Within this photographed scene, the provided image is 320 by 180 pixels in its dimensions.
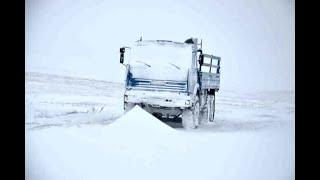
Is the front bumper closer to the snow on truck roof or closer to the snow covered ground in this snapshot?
the snow covered ground

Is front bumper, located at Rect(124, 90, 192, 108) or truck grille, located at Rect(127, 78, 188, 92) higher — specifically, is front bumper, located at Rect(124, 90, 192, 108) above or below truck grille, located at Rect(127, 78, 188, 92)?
below

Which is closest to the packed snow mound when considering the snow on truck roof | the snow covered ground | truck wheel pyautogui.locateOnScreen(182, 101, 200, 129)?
the snow covered ground

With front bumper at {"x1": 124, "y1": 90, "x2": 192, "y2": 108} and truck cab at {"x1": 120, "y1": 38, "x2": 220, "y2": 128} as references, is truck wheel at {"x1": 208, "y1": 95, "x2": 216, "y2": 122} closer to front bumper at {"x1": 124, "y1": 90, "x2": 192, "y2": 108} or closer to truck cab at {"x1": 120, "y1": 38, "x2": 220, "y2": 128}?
truck cab at {"x1": 120, "y1": 38, "x2": 220, "y2": 128}

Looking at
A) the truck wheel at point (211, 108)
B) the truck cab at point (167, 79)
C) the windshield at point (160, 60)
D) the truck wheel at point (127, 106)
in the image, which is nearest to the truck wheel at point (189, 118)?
the truck cab at point (167, 79)

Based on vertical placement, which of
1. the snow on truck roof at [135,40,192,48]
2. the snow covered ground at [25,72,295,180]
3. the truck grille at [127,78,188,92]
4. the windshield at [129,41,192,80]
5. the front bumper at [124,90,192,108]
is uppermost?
the snow on truck roof at [135,40,192,48]

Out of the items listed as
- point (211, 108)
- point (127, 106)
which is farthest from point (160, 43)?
point (211, 108)

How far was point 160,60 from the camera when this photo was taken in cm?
377

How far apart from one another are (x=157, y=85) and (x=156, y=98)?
0.10 meters

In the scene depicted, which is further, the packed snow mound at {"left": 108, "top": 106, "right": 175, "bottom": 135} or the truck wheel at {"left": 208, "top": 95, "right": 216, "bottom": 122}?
the truck wheel at {"left": 208, "top": 95, "right": 216, "bottom": 122}

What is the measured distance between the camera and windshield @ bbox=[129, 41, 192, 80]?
3.75 metres

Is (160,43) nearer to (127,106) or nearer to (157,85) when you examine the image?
(157,85)
